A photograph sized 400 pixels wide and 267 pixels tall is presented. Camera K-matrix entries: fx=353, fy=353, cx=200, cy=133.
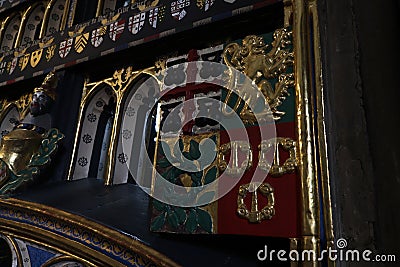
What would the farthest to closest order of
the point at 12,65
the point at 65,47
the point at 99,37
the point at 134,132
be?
the point at 12,65, the point at 65,47, the point at 99,37, the point at 134,132

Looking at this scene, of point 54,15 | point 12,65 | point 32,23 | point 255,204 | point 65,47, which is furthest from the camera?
point 32,23

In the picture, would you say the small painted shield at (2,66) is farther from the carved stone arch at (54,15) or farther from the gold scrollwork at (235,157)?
the gold scrollwork at (235,157)

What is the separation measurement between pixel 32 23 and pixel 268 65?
2.75 metres

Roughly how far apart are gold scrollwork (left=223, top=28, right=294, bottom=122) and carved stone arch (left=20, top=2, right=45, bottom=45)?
2525 millimetres

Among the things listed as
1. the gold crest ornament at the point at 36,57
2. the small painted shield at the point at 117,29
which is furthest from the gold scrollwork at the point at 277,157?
the gold crest ornament at the point at 36,57

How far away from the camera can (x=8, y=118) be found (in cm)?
277

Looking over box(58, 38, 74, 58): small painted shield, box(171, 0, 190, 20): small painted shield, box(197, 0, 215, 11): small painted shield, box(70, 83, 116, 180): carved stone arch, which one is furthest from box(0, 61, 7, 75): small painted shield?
box(197, 0, 215, 11): small painted shield

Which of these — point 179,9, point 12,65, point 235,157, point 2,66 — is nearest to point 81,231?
point 235,157

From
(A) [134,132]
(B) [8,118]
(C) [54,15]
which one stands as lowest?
(A) [134,132]

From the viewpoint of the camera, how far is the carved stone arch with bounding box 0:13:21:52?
10.6 feet

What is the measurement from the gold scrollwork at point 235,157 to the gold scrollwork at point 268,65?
0.09 metres

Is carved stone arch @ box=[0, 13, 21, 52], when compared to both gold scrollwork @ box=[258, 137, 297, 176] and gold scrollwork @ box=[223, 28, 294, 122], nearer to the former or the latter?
gold scrollwork @ box=[223, 28, 294, 122]

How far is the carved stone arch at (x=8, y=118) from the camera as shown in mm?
2736

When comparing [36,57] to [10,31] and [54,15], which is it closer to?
[54,15]
